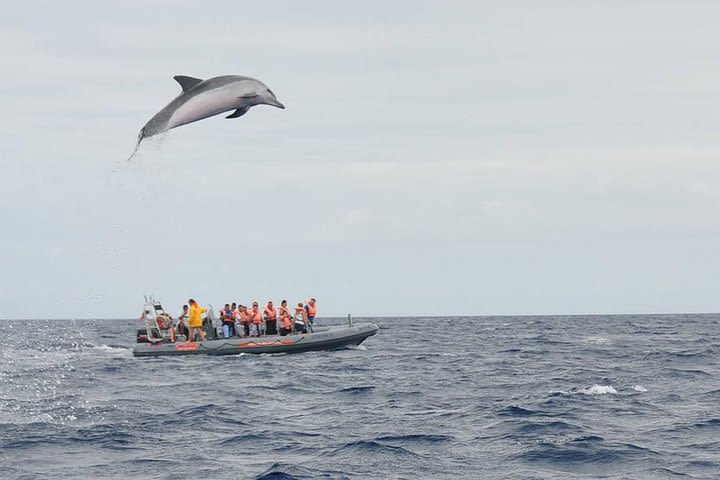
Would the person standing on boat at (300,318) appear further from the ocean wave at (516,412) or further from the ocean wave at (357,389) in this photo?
the ocean wave at (516,412)

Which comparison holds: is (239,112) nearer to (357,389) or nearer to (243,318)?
(357,389)

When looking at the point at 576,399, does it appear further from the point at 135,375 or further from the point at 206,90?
the point at 206,90

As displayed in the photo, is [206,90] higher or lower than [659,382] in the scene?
higher

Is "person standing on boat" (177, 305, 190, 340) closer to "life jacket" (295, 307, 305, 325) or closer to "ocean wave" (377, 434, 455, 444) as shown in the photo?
"life jacket" (295, 307, 305, 325)

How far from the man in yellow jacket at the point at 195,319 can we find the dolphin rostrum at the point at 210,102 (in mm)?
29173

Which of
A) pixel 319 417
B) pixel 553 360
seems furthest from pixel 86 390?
pixel 553 360

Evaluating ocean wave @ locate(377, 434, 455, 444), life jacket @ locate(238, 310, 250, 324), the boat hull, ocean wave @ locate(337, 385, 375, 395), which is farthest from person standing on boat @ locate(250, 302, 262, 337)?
ocean wave @ locate(377, 434, 455, 444)

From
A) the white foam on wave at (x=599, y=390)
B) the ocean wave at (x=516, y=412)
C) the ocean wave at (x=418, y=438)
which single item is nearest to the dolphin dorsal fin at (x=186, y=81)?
the ocean wave at (x=418, y=438)

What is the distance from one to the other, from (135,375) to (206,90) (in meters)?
24.5

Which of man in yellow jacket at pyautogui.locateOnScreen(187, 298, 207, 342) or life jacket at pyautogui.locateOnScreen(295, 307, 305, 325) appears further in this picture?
life jacket at pyautogui.locateOnScreen(295, 307, 305, 325)

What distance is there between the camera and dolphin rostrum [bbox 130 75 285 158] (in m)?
8.71

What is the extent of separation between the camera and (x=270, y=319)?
130 feet

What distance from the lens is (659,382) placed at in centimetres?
2872

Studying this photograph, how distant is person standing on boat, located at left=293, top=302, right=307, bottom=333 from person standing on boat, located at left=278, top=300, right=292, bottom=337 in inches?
10.1
